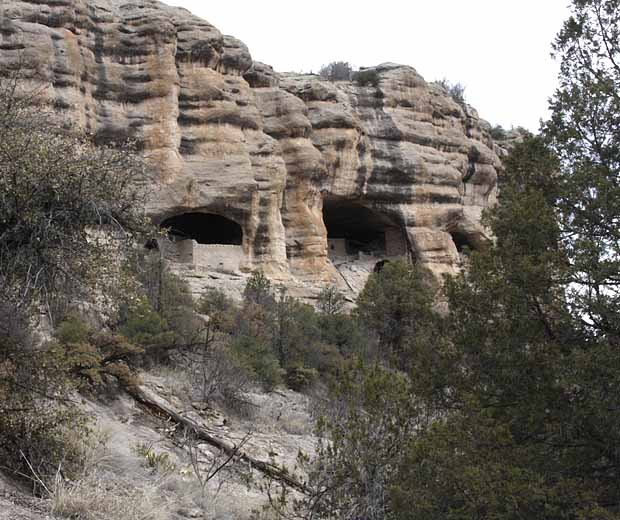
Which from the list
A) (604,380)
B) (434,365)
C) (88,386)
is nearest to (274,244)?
(88,386)

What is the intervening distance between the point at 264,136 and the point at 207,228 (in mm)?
3422

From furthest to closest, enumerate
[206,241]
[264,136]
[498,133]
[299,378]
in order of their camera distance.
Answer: [498,133] → [206,241] → [264,136] → [299,378]

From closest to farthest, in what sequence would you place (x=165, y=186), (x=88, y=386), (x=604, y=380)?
(x=604, y=380), (x=88, y=386), (x=165, y=186)

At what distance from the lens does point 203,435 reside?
29.8 ft

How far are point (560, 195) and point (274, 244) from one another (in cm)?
1593

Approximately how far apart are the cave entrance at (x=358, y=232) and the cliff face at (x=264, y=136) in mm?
69

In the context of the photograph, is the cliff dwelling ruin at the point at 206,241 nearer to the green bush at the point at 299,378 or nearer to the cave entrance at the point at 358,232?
the cave entrance at the point at 358,232

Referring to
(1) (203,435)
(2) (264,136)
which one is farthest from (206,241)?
(1) (203,435)

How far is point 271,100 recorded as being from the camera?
83.0 ft

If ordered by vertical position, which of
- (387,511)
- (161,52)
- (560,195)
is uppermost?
(161,52)

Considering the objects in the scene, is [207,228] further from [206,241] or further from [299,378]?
[299,378]

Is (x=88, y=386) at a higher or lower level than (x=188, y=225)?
lower

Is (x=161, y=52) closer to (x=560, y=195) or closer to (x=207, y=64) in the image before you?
(x=207, y=64)

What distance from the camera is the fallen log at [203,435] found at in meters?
7.83
